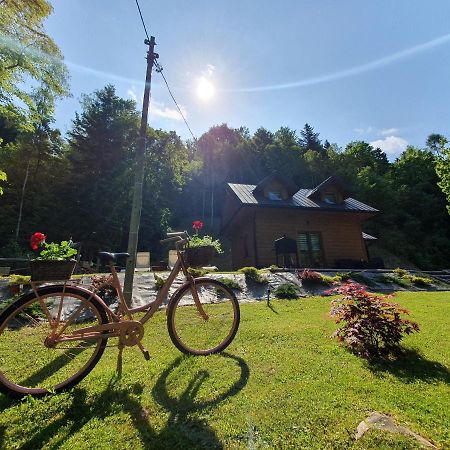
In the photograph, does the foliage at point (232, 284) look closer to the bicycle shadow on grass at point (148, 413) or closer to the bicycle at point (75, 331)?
the bicycle at point (75, 331)

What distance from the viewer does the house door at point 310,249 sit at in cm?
1579

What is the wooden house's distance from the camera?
50.7 feet

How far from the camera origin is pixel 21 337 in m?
4.05

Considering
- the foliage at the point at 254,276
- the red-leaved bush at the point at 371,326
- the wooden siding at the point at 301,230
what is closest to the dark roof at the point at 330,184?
the wooden siding at the point at 301,230

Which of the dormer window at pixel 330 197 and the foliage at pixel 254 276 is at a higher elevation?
the dormer window at pixel 330 197

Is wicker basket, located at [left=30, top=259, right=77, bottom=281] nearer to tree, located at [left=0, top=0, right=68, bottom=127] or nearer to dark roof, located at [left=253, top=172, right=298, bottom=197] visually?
tree, located at [left=0, top=0, right=68, bottom=127]

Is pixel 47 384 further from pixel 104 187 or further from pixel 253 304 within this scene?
pixel 104 187

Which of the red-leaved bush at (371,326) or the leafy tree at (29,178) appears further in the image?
the leafy tree at (29,178)

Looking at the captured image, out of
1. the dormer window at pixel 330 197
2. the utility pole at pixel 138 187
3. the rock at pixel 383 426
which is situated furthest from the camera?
the dormer window at pixel 330 197

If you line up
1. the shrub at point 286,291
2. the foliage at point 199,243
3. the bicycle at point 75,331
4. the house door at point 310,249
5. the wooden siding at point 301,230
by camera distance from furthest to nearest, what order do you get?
the house door at point 310,249 < the wooden siding at point 301,230 < the shrub at point 286,291 < the foliage at point 199,243 < the bicycle at point 75,331

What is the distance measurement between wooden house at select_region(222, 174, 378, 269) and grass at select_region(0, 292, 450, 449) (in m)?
11.4

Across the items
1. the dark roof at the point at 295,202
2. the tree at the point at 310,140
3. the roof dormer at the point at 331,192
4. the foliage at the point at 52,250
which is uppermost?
the tree at the point at 310,140

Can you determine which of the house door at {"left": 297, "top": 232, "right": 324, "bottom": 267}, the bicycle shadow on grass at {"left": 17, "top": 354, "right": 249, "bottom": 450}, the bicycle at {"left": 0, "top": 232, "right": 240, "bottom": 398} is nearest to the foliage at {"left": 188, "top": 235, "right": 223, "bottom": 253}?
the bicycle at {"left": 0, "top": 232, "right": 240, "bottom": 398}

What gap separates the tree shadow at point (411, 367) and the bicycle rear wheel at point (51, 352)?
3.04 m
